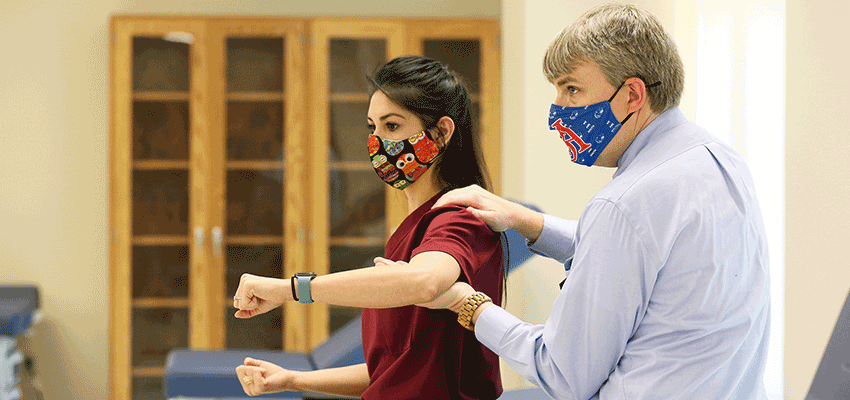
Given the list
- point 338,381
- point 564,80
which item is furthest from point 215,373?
point 564,80

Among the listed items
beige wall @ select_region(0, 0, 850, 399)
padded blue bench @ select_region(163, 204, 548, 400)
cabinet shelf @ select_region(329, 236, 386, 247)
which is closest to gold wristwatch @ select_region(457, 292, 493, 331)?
padded blue bench @ select_region(163, 204, 548, 400)

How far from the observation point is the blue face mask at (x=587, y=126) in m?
1.03

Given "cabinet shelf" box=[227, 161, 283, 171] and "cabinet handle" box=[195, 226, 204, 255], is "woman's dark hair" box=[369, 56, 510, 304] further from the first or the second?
"cabinet handle" box=[195, 226, 204, 255]

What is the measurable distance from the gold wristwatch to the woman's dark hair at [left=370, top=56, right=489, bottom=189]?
0.28 meters

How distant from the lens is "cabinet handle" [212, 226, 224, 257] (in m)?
3.65

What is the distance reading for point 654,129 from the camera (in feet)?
3.32

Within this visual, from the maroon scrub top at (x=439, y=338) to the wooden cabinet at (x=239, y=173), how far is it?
99.5 inches

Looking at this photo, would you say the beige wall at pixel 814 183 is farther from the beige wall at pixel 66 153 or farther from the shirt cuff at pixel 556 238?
the beige wall at pixel 66 153

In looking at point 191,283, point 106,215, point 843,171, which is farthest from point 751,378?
point 106,215

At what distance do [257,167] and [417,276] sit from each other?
2.89m

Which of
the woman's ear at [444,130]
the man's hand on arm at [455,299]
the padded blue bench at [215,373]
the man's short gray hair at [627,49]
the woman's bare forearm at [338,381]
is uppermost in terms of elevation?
the man's short gray hair at [627,49]

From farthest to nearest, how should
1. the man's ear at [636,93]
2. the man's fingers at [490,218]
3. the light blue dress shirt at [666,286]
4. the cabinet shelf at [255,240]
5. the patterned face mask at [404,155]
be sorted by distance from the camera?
the cabinet shelf at [255,240] < the patterned face mask at [404,155] < the man's fingers at [490,218] < the man's ear at [636,93] < the light blue dress shirt at [666,286]

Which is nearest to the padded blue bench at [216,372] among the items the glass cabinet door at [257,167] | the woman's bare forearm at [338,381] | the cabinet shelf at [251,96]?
the glass cabinet door at [257,167]

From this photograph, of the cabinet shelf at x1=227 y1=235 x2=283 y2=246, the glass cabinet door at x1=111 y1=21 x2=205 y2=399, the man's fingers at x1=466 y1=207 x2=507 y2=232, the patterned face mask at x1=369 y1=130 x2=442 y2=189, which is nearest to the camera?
the man's fingers at x1=466 y1=207 x2=507 y2=232
